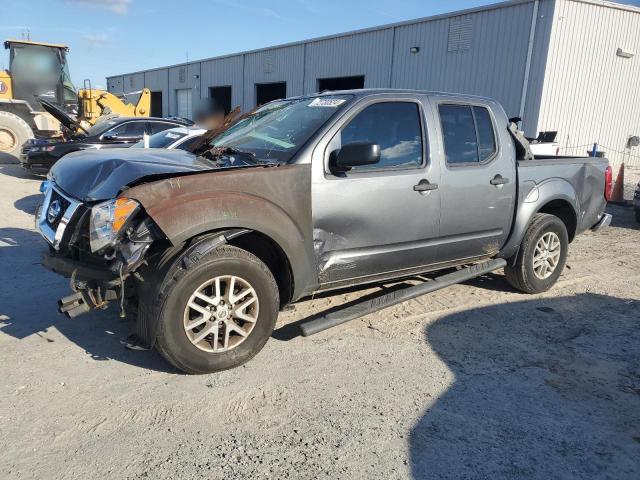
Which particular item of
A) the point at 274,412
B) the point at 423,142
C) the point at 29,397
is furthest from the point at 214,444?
the point at 423,142

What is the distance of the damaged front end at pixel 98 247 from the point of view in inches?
121

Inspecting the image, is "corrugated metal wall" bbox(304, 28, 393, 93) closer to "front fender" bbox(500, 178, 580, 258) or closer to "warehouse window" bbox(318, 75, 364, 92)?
"warehouse window" bbox(318, 75, 364, 92)

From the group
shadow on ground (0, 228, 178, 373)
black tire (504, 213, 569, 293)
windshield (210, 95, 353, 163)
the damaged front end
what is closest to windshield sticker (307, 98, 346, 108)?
windshield (210, 95, 353, 163)

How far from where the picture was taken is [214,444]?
2779 millimetres

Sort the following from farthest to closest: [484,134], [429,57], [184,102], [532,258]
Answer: [184,102] < [429,57] < [532,258] < [484,134]

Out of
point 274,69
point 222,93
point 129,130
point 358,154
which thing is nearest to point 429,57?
point 274,69

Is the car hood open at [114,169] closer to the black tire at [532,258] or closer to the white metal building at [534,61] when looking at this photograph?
the black tire at [532,258]

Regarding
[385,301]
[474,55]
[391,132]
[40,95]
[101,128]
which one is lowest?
[385,301]

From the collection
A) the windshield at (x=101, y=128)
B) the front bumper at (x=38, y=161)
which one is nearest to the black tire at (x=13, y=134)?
the front bumper at (x=38, y=161)

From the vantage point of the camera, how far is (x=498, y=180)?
15.6 feet

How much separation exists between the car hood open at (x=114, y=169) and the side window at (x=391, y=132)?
36.6 inches

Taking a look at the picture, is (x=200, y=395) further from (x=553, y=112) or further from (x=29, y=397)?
(x=553, y=112)

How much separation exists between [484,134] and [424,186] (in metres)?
1.10

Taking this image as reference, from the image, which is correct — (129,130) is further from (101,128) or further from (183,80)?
(183,80)
